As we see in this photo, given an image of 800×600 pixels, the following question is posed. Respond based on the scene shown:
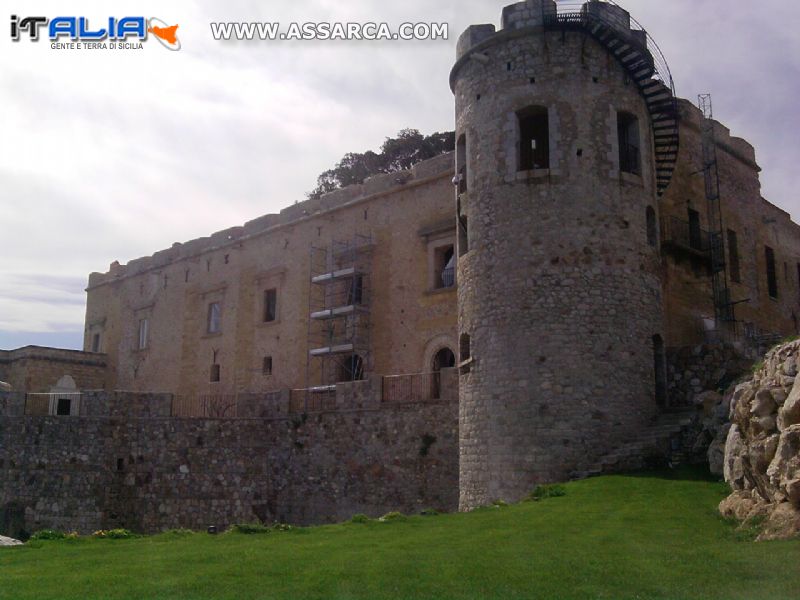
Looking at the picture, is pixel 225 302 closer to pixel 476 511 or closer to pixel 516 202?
pixel 516 202

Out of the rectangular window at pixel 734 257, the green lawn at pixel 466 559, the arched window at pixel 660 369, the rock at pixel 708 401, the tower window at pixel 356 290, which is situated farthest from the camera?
the tower window at pixel 356 290

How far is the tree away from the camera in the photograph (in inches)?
1533

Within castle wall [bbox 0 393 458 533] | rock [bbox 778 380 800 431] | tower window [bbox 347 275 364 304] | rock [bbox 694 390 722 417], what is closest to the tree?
tower window [bbox 347 275 364 304]

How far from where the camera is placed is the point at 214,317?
108 ft

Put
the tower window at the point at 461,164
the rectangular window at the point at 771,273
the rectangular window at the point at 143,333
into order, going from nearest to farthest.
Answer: the tower window at the point at 461,164, the rectangular window at the point at 771,273, the rectangular window at the point at 143,333

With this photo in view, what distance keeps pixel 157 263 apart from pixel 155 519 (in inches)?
685

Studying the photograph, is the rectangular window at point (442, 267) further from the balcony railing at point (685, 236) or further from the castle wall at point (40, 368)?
the castle wall at point (40, 368)

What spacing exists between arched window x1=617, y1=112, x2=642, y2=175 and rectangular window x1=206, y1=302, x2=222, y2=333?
19530 millimetres

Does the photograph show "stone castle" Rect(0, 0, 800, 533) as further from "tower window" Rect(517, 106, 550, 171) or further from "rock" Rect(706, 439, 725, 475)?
"rock" Rect(706, 439, 725, 475)

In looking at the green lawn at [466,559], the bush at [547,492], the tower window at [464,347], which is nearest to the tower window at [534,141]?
the tower window at [464,347]

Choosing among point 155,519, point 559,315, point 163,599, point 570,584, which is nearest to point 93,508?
point 155,519

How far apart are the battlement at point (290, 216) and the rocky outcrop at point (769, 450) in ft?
45.4

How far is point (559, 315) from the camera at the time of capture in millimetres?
15203

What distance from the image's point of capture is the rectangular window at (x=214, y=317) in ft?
107
